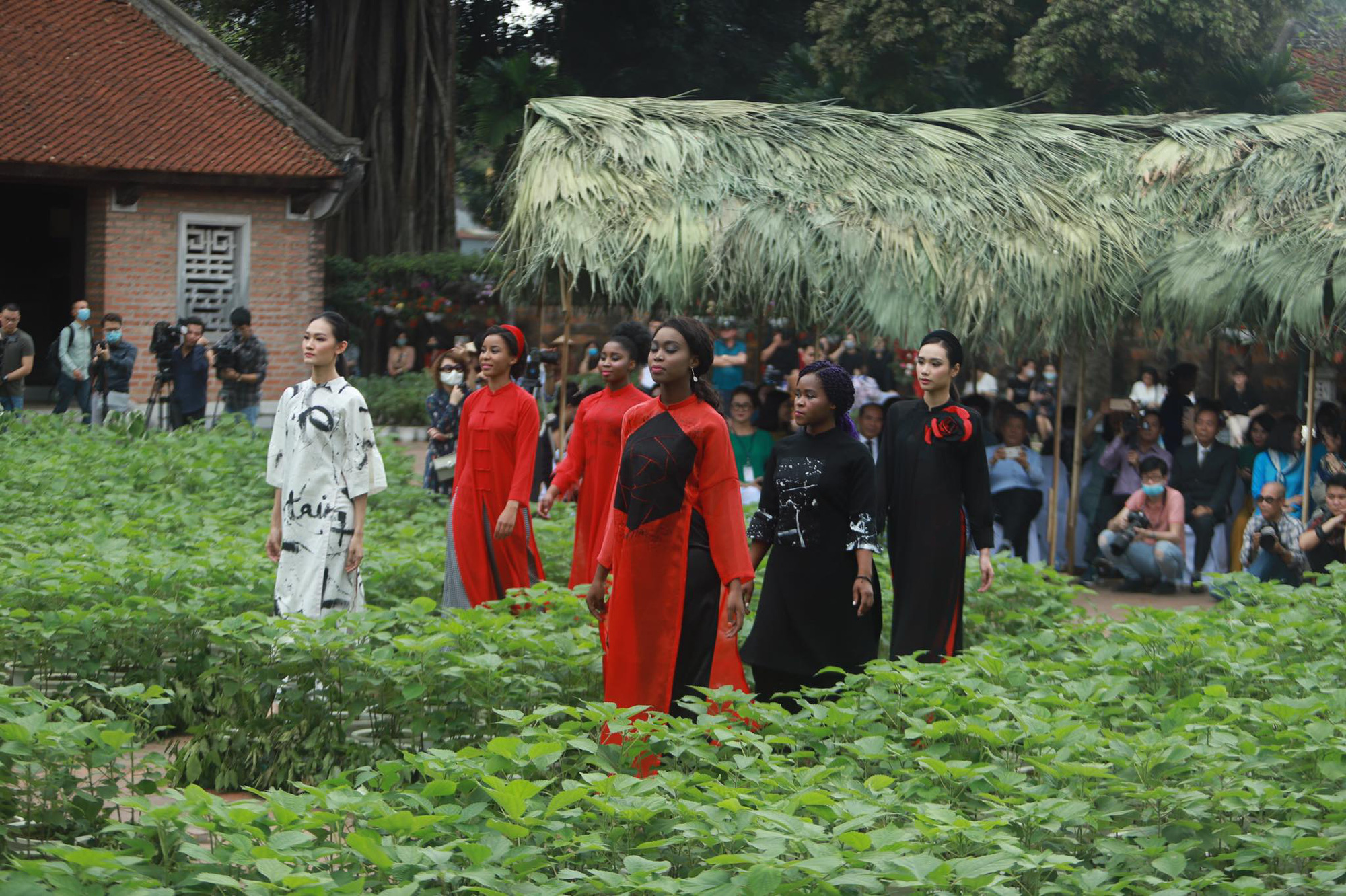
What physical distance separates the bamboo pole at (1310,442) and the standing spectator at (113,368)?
11.5 meters

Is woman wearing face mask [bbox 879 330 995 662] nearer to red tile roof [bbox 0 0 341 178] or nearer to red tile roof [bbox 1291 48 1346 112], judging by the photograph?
red tile roof [bbox 0 0 341 178]

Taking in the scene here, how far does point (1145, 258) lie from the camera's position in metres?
11.7

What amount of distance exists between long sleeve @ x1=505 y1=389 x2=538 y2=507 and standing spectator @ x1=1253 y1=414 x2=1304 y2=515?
6175 millimetres

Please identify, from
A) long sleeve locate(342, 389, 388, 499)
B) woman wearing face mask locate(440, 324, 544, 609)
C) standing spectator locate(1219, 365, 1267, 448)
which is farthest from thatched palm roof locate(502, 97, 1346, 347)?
long sleeve locate(342, 389, 388, 499)

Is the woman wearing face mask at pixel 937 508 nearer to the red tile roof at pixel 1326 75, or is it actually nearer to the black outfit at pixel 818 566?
the black outfit at pixel 818 566

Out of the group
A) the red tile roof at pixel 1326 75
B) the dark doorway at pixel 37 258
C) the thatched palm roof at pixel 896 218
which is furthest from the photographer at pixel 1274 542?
the dark doorway at pixel 37 258

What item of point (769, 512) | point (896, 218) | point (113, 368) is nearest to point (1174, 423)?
point (896, 218)

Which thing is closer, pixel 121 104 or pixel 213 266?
pixel 121 104

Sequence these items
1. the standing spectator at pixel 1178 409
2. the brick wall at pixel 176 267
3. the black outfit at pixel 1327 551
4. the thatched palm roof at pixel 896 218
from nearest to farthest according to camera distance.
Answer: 1. the black outfit at pixel 1327 551
2. the thatched palm roof at pixel 896 218
3. the standing spectator at pixel 1178 409
4. the brick wall at pixel 176 267

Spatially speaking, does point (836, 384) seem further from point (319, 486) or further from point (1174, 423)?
point (1174, 423)

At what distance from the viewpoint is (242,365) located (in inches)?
599

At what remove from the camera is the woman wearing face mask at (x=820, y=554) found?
6035mm

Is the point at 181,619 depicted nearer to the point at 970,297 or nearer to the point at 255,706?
the point at 255,706

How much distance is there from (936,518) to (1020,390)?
1143 centimetres
